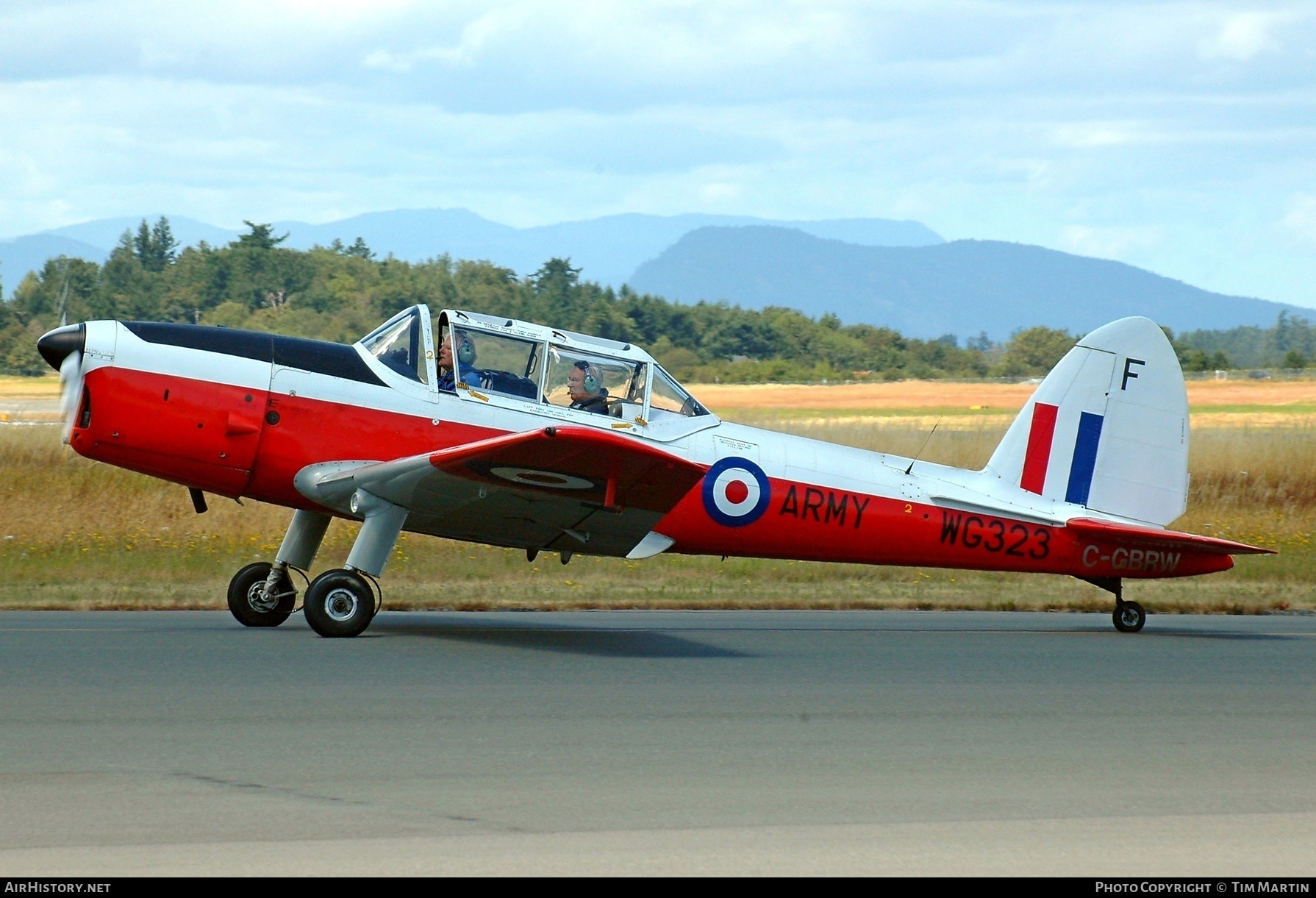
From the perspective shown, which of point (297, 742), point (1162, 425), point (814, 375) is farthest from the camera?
point (814, 375)

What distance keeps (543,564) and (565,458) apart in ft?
24.1

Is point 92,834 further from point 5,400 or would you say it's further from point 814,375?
point 814,375

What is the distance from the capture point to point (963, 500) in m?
10.6

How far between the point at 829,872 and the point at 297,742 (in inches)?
105

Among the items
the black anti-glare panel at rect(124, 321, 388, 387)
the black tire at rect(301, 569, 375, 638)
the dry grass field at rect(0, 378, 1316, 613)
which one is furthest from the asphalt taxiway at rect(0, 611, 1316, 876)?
the dry grass field at rect(0, 378, 1316, 613)

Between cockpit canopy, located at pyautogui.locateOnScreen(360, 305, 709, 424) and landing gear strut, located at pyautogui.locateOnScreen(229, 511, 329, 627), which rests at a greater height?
cockpit canopy, located at pyautogui.locateOnScreen(360, 305, 709, 424)

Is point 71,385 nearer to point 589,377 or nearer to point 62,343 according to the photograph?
point 62,343

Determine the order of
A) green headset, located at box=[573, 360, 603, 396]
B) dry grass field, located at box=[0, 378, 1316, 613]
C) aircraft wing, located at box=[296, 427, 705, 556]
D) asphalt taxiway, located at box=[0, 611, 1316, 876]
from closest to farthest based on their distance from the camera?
asphalt taxiway, located at box=[0, 611, 1316, 876] → aircraft wing, located at box=[296, 427, 705, 556] → green headset, located at box=[573, 360, 603, 396] → dry grass field, located at box=[0, 378, 1316, 613]

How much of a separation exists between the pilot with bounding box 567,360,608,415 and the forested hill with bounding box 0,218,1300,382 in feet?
134

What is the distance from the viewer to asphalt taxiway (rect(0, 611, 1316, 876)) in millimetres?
4395

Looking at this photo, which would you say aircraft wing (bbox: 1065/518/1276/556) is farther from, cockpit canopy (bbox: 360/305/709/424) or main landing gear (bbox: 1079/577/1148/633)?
cockpit canopy (bbox: 360/305/709/424)

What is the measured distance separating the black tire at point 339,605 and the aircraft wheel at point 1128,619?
6.08 m

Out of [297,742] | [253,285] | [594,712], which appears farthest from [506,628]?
[253,285]

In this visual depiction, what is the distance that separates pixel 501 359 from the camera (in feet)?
31.6
